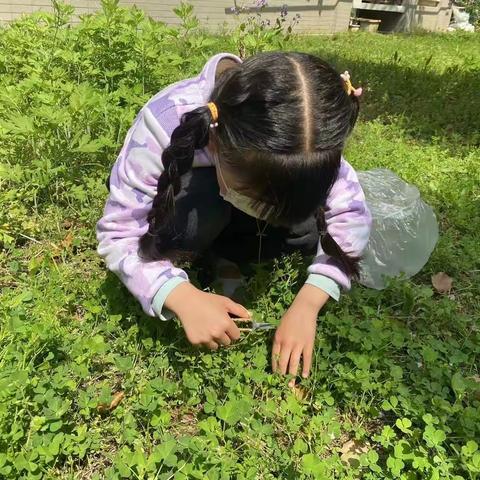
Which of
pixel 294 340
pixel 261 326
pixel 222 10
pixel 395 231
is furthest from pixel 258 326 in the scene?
pixel 222 10

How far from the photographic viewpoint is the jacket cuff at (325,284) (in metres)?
1.97

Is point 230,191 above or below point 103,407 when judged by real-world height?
above

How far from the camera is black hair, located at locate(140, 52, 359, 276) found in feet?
4.71

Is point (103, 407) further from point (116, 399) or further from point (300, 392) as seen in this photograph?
point (300, 392)

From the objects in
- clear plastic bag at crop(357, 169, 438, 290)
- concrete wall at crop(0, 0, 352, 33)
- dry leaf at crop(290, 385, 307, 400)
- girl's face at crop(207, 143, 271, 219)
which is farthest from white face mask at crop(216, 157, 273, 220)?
concrete wall at crop(0, 0, 352, 33)

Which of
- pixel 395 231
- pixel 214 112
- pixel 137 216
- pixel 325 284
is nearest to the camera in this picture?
pixel 214 112

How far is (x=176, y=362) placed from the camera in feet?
6.17

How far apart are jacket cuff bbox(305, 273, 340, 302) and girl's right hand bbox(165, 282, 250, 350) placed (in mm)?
348

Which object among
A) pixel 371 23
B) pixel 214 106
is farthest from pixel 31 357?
pixel 371 23

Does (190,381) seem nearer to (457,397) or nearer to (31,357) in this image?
(31,357)

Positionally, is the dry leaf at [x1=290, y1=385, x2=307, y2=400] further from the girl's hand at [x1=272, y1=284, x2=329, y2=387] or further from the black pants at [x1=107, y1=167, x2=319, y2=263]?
the black pants at [x1=107, y1=167, x2=319, y2=263]

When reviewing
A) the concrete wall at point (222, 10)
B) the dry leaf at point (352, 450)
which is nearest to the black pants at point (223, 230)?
the dry leaf at point (352, 450)

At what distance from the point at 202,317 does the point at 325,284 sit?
48 centimetres

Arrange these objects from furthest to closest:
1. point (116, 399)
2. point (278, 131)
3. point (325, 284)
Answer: point (325, 284) < point (116, 399) < point (278, 131)
